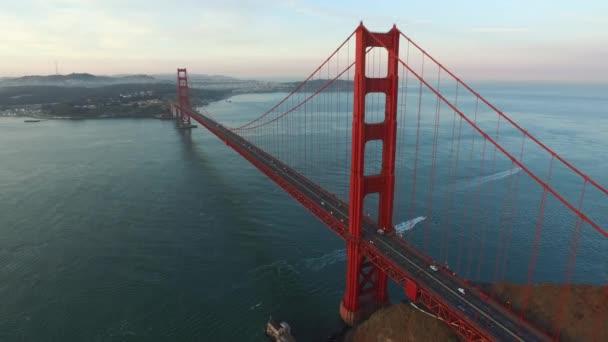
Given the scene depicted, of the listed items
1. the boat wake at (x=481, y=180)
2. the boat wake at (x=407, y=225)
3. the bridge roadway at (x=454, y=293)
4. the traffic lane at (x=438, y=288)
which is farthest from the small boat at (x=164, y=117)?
the traffic lane at (x=438, y=288)

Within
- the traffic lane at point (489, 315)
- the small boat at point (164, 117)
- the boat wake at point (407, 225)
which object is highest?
the small boat at point (164, 117)

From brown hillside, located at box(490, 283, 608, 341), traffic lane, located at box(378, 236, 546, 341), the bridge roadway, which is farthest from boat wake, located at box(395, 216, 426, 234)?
traffic lane, located at box(378, 236, 546, 341)

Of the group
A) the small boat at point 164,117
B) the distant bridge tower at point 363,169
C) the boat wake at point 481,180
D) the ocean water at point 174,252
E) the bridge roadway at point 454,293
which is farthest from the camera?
the small boat at point 164,117

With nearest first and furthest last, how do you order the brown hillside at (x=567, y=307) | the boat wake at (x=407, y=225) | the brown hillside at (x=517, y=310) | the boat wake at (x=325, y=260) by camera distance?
the brown hillside at (x=567, y=307), the brown hillside at (x=517, y=310), the boat wake at (x=325, y=260), the boat wake at (x=407, y=225)

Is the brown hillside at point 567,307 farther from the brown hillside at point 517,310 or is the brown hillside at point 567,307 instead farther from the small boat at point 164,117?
the small boat at point 164,117

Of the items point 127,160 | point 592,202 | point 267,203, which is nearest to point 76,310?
point 267,203

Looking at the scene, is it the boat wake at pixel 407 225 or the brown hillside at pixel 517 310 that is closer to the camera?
the brown hillside at pixel 517 310

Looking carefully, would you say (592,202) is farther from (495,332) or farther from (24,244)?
(24,244)
